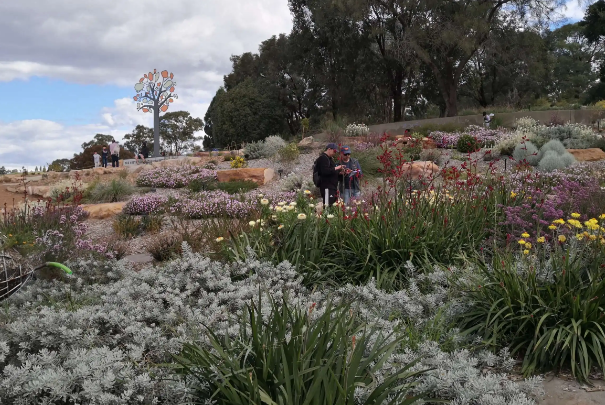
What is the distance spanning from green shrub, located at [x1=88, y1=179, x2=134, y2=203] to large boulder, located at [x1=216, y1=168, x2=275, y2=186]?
9.12ft

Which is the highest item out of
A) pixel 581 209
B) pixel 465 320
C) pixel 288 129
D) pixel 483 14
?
pixel 483 14

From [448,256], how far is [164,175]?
42.6ft

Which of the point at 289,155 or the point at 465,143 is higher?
the point at 465,143

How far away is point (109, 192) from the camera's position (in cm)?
1416

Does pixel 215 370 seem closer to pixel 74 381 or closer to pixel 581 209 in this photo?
pixel 74 381

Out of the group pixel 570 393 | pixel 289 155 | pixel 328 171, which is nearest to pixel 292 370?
pixel 570 393

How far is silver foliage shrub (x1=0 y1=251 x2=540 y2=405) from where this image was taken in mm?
2793

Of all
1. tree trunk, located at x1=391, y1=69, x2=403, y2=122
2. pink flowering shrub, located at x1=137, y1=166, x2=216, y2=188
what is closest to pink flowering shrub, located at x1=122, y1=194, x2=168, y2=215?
pink flowering shrub, located at x1=137, y1=166, x2=216, y2=188

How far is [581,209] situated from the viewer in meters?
6.31

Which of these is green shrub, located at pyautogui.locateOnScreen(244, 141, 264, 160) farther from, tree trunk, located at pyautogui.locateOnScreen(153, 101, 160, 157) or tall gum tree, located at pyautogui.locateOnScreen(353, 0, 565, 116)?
tree trunk, located at pyautogui.locateOnScreen(153, 101, 160, 157)

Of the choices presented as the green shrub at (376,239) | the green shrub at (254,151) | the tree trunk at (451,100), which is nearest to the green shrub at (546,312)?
the green shrub at (376,239)

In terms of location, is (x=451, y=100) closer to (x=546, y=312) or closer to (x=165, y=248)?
(x=165, y=248)

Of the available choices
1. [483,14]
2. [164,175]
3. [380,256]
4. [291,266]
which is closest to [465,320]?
[380,256]

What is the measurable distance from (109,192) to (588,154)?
1351 centimetres
